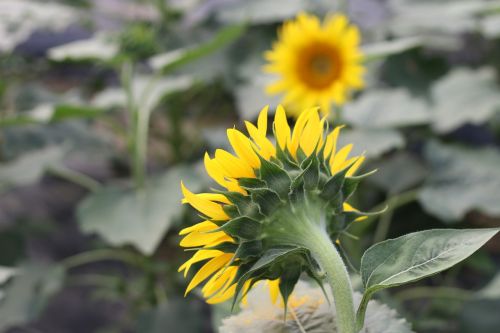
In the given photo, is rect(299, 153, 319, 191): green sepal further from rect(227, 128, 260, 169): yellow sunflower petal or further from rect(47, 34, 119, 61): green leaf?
rect(47, 34, 119, 61): green leaf

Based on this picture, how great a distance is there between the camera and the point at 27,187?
1.65 metres

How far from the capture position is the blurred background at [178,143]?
3.66ft

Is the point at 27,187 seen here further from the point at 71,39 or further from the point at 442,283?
the point at 442,283

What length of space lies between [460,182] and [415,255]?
2.88 ft

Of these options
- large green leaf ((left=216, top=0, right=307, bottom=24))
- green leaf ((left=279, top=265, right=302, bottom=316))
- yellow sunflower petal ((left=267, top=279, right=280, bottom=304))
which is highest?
large green leaf ((left=216, top=0, right=307, bottom=24))

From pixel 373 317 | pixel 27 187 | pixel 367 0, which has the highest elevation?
pixel 367 0

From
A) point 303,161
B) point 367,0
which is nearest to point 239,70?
point 367,0

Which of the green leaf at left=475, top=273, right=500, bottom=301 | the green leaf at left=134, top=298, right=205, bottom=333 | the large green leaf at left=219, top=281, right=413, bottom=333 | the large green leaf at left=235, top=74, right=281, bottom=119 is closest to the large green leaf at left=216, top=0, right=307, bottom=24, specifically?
the large green leaf at left=235, top=74, right=281, bottom=119

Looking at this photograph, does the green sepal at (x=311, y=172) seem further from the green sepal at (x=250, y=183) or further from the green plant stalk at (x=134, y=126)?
the green plant stalk at (x=134, y=126)

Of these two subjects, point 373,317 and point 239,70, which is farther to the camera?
point 239,70

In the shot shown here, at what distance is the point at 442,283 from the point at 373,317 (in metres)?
1.16

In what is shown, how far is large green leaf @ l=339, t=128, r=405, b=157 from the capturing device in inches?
42.3

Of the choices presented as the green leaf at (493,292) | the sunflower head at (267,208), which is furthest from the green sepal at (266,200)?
the green leaf at (493,292)

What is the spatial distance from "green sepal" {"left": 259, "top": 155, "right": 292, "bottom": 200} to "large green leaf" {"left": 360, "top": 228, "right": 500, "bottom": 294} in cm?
5
